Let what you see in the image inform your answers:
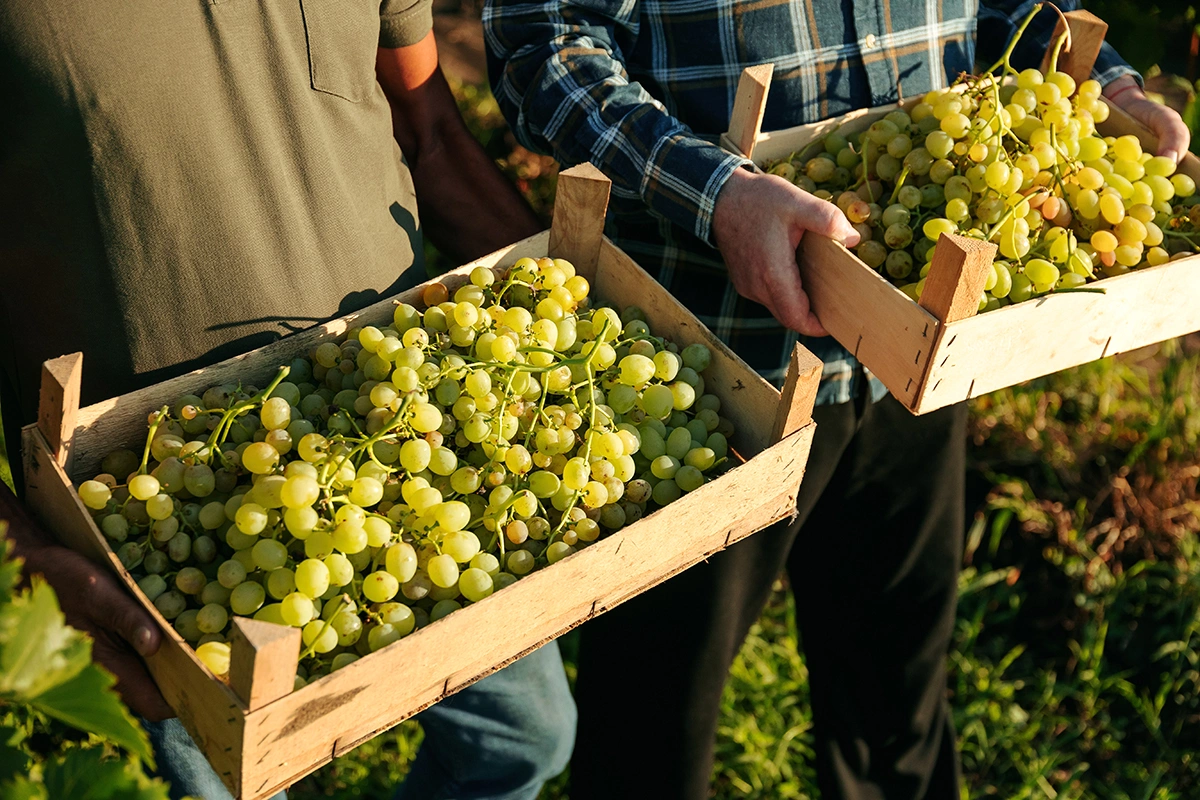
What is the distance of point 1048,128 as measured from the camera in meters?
1.64

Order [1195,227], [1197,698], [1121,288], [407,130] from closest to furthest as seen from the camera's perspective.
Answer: [1121,288]
[1195,227]
[407,130]
[1197,698]

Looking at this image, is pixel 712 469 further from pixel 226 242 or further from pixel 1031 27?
pixel 1031 27

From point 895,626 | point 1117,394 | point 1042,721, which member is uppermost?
point 895,626

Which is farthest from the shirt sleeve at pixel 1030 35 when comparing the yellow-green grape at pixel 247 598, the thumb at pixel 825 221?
the yellow-green grape at pixel 247 598

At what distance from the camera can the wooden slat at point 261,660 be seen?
2.93ft

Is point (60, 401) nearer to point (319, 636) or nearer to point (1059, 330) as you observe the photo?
point (319, 636)

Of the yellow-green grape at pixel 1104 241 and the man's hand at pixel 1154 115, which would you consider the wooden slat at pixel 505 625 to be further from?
the man's hand at pixel 1154 115

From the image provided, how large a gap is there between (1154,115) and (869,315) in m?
0.83

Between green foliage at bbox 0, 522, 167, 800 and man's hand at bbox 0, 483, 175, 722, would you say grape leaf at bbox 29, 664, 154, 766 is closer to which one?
green foliage at bbox 0, 522, 167, 800

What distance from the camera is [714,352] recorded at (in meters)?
1.40

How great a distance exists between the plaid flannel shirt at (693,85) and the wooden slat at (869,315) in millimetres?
204

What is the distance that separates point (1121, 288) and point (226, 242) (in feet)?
4.23

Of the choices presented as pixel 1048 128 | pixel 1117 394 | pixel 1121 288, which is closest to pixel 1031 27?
pixel 1048 128

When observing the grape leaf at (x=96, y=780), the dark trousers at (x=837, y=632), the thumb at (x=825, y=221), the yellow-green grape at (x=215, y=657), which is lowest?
the dark trousers at (x=837, y=632)
